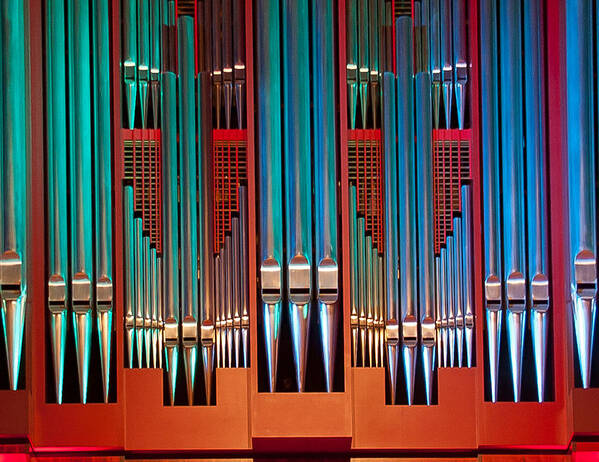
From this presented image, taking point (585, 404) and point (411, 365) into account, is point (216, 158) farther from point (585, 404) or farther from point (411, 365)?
point (585, 404)

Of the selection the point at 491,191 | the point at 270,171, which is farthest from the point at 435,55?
the point at 270,171

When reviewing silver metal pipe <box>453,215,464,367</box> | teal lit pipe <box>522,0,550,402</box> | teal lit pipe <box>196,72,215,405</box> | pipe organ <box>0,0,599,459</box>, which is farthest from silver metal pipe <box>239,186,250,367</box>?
teal lit pipe <box>522,0,550,402</box>

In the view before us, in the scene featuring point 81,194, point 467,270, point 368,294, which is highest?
point 81,194

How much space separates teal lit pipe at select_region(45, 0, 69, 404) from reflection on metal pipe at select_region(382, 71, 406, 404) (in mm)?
1512

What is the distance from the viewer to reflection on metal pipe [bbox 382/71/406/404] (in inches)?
190

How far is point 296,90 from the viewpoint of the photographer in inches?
194

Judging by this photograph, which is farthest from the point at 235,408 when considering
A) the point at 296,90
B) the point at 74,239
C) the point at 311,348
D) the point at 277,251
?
the point at 296,90

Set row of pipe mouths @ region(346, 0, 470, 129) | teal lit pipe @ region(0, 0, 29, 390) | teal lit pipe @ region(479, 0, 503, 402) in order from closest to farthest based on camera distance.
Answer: teal lit pipe @ region(0, 0, 29, 390) < teal lit pipe @ region(479, 0, 503, 402) < row of pipe mouths @ region(346, 0, 470, 129)

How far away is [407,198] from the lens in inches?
191

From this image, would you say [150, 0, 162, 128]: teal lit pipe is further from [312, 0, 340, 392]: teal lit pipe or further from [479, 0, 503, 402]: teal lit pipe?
[479, 0, 503, 402]: teal lit pipe

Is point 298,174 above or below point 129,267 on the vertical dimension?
above

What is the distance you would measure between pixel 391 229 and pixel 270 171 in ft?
2.08

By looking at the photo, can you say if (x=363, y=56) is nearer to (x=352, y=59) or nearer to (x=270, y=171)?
(x=352, y=59)

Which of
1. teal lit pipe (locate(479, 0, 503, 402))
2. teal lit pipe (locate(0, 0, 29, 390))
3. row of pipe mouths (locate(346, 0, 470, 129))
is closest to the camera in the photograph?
teal lit pipe (locate(0, 0, 29, 390))
